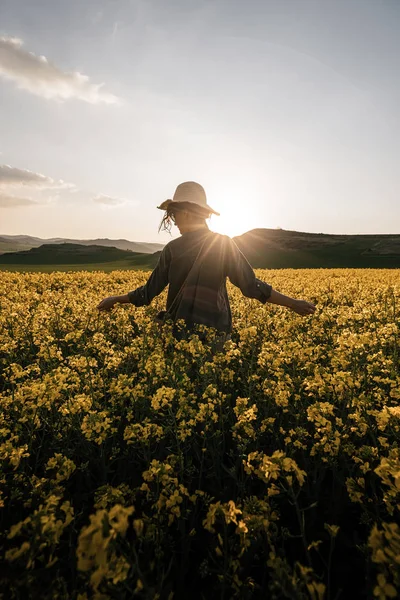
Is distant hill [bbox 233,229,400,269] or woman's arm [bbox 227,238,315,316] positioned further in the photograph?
distant hill [bbox 233,229,400,269]

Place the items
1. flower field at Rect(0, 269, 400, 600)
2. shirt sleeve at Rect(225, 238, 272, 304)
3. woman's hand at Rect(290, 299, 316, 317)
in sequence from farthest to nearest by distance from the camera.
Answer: shirt sleeve at Rect(225, 238, 272, 304) → woman's hand at Rect(290, 299, 316, 317) → flower field at Rect(0, 269, 400, 600)

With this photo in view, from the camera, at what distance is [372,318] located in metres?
6.56

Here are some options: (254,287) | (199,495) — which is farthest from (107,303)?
(199,495)

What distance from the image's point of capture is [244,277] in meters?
4.60

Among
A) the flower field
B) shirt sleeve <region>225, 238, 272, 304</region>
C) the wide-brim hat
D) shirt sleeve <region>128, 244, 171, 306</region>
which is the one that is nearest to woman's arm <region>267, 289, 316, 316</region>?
shirt sleeve <region>225, 238, 272, 304</region>

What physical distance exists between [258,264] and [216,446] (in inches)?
2381

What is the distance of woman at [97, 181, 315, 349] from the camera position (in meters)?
4.70

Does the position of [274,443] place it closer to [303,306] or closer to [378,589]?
[303,306]

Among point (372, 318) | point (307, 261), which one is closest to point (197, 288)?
point (372, 318)

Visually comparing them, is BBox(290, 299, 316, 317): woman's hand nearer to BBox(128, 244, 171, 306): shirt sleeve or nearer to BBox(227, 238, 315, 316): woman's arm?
BBox(227, 238, 315, 316): woman's arm

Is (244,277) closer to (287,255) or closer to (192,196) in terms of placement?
(192,196)

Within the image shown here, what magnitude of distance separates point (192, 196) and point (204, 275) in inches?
44.3

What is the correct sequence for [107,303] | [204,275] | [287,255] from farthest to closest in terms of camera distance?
1. [287,255]
2. [107,303]
3. [204,275]

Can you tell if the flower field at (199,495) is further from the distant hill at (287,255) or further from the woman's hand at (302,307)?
the distant hill at (287,255)
